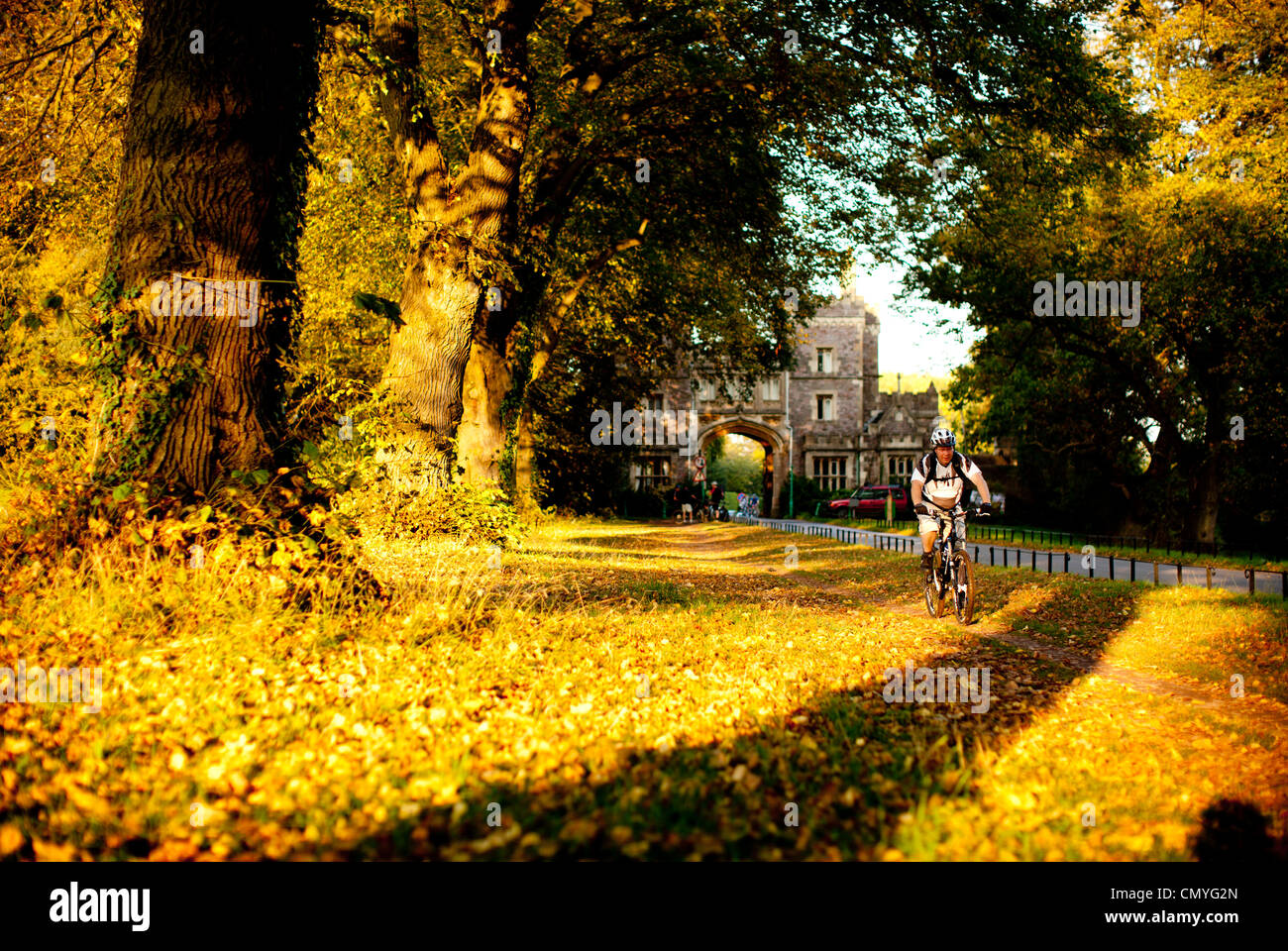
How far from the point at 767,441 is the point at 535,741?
5180cm

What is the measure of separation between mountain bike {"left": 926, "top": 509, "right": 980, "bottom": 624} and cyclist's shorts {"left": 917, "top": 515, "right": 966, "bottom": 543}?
0.03 meters

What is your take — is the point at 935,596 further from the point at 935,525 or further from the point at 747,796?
the point at 747,796

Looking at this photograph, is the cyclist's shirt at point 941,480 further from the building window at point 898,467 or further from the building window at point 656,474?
the building window at point 898,467

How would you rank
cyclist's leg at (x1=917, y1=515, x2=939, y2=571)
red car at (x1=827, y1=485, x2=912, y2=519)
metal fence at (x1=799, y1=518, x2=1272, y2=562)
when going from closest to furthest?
1. cyclist's leg at (x1=917, y1=515, x2=939, y2=571)
2. metal fence at (x1=799, y1=518, x2=1272, y2=562)
3. red car at (x1=827, y1=485, x2=912, y2=519)

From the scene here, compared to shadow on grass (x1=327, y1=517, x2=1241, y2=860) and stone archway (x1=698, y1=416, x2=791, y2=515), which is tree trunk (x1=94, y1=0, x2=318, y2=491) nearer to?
shadow on grass (x1=327, y1=517, x2=1241, y2=860)

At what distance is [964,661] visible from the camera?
23.6 feet

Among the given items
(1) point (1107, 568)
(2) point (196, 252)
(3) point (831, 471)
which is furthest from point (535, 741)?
(3) point (831, 471)

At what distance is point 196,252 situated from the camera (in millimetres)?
6102

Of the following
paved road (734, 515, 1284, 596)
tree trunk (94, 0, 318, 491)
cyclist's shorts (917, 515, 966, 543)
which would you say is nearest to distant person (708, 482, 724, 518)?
paved road (734, 515, 1284, 596)

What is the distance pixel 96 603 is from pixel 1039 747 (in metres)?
5.40

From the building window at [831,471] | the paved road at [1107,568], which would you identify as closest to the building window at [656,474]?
the building window at [831,471]

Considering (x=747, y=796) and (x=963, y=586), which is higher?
(x=963, y=586)

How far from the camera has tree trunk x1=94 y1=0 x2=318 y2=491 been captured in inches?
230
